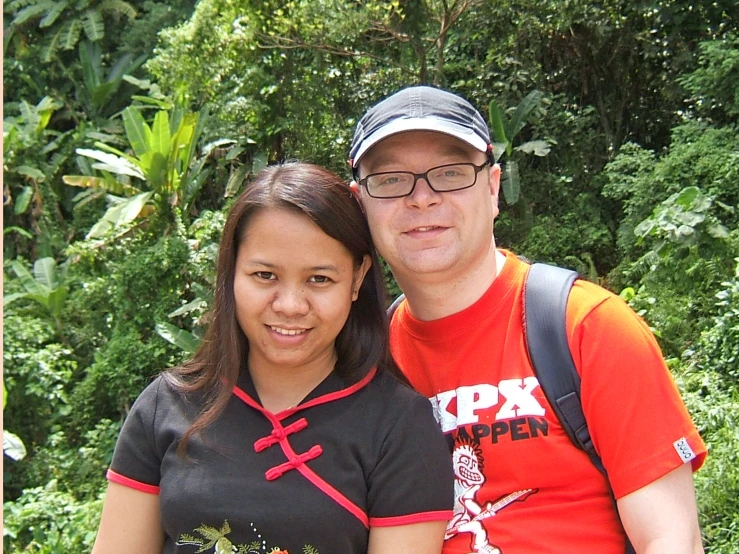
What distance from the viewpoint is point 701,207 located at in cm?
616

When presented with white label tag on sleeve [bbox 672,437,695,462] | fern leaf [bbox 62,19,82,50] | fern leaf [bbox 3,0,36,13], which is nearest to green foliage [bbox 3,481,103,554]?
white label tag on sleeve [bbox 672,437,695,462]

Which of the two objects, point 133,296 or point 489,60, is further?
point 489,60

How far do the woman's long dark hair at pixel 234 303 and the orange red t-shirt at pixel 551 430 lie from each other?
21 centimetres

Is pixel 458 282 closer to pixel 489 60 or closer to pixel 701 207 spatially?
pixel 701 207

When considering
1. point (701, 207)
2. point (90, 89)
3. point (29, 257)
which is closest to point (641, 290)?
point (701, 207)

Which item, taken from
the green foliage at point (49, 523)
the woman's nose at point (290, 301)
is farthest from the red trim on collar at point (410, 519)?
the green foliage at point (49, 523)

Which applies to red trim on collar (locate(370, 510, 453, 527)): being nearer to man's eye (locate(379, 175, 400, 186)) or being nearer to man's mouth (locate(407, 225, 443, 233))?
man's mouth (locate(407, 225, 443, 233))

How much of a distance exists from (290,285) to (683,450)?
35.8 inches

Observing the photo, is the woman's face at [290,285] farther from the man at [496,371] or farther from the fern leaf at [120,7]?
the fern leaf at [120,7]

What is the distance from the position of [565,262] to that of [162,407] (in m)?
6.76

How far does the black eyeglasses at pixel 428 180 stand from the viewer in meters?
2.05

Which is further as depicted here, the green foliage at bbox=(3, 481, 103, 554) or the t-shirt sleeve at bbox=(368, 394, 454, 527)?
the green foliage at bbox=(3, 481, 103, 554)

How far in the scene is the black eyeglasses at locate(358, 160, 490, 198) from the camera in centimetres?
205

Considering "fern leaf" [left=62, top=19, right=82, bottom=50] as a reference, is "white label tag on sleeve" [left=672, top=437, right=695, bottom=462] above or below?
below
